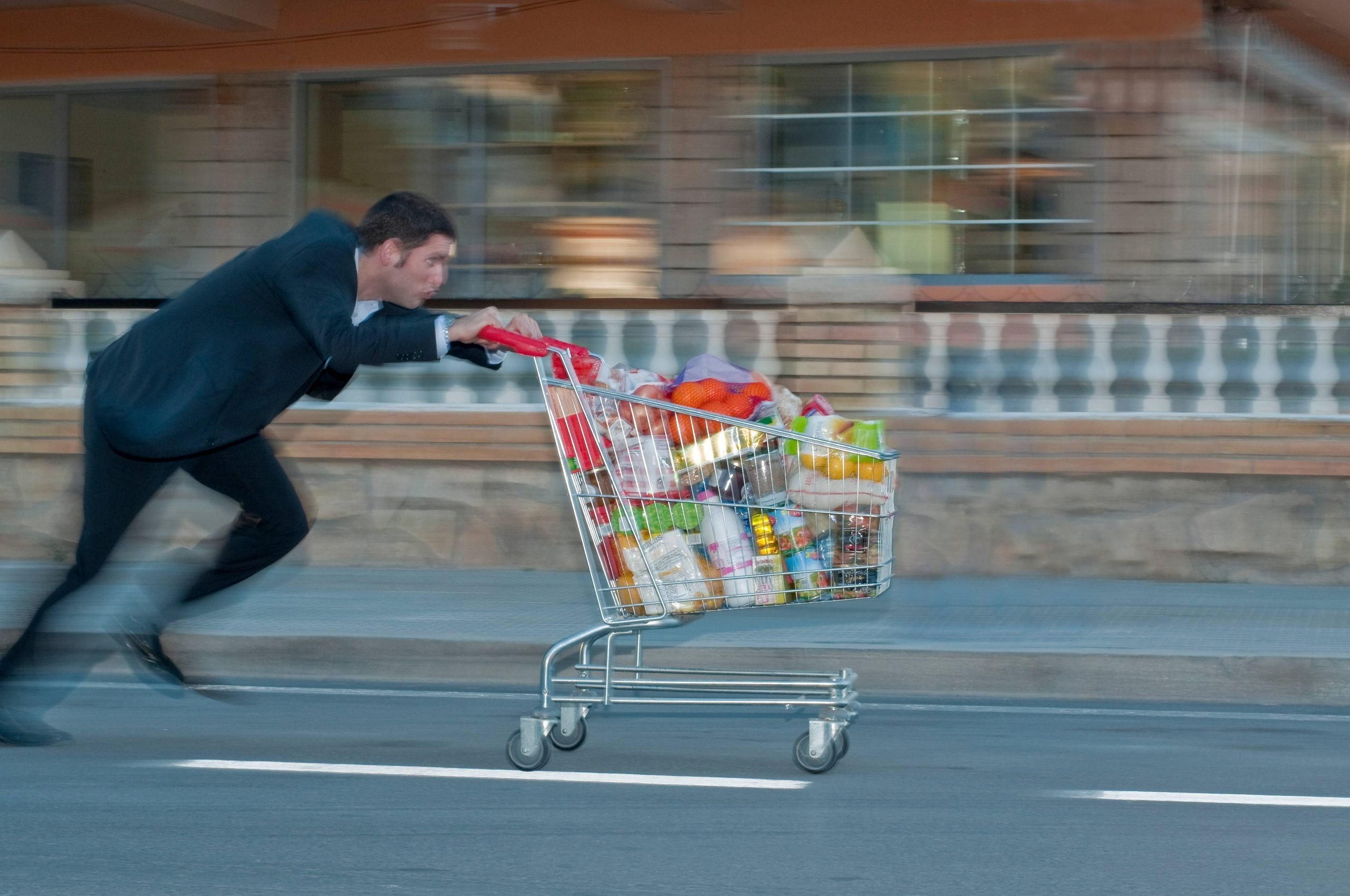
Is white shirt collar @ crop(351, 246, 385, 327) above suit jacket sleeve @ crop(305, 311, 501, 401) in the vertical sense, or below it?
above

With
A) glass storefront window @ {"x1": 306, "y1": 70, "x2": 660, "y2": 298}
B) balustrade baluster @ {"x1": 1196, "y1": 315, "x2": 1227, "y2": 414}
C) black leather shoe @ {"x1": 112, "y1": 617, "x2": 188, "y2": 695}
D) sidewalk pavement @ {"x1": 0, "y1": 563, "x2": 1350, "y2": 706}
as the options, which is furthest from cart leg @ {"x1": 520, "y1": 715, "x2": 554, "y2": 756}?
glass storefront window @ {"x1": 306, "y1": 70, "x2": 660, "y2": 298}

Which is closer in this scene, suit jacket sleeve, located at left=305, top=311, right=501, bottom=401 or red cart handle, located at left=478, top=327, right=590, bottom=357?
red cart handle, located at left=478, top=327, right=590, bottom=357

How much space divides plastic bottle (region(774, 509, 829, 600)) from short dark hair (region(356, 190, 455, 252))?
4.02 feet

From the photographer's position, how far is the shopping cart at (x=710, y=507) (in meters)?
4.94

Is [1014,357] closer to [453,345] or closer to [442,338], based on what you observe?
[453,345]

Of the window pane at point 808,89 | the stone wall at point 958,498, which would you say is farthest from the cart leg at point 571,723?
the window pane at point 808,89

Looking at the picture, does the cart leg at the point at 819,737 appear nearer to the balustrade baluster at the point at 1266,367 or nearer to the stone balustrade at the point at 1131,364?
the stone balustrade at the point at 1131,364

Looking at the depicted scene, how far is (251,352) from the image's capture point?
5.09 meters

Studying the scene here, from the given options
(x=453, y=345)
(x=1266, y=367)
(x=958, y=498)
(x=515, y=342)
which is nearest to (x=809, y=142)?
(x=958, y=498)

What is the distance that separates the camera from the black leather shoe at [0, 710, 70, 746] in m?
5.51

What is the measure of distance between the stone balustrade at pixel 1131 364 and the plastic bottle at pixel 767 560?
4.72 metres

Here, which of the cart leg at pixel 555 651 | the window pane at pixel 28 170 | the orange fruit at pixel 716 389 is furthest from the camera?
the window pane at pixel 28 170

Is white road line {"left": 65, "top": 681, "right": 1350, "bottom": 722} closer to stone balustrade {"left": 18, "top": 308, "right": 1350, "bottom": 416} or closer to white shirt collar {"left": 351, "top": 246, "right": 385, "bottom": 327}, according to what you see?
white shirt collar {"left": 351, "top": 246, "right": 385, "bottom": 327}

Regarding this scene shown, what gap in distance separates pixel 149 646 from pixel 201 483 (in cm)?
59
